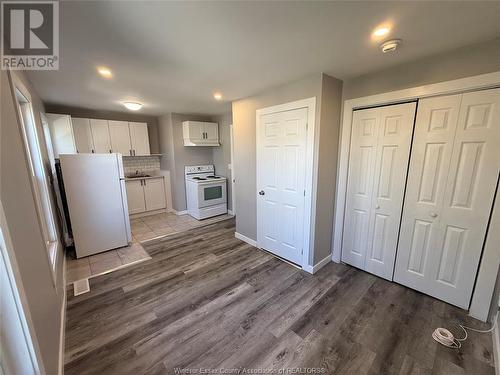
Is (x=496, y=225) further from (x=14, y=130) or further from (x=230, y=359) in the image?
(x=14, y=130)

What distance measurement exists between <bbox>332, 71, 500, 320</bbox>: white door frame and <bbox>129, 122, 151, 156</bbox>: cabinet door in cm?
424

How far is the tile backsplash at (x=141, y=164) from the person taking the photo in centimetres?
487

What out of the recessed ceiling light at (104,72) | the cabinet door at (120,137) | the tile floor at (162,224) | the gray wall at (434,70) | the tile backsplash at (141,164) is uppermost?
the recessed ceiling light at (104,72)

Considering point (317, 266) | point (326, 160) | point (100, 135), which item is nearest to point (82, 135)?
point (100, 135)

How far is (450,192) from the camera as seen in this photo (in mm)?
1899

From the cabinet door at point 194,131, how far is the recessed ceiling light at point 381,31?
3.71 meters

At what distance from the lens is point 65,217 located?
3.12 meters

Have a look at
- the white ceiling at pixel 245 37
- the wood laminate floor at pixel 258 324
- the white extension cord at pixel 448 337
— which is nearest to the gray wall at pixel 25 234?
the wood laminate floor at pixel 258 324

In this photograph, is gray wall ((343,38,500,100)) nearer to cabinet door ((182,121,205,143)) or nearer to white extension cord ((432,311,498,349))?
white extension cord ((432,311,498,349))

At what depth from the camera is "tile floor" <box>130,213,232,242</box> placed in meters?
3.83

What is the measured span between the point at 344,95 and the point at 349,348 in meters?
2.55

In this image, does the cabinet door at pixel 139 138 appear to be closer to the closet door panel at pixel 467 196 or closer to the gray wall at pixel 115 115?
the gray wall at pixel 115 115

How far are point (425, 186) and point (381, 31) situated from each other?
1.49 meters

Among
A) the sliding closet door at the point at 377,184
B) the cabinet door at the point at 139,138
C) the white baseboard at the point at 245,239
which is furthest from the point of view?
the cabinet door at the point at 139,138
